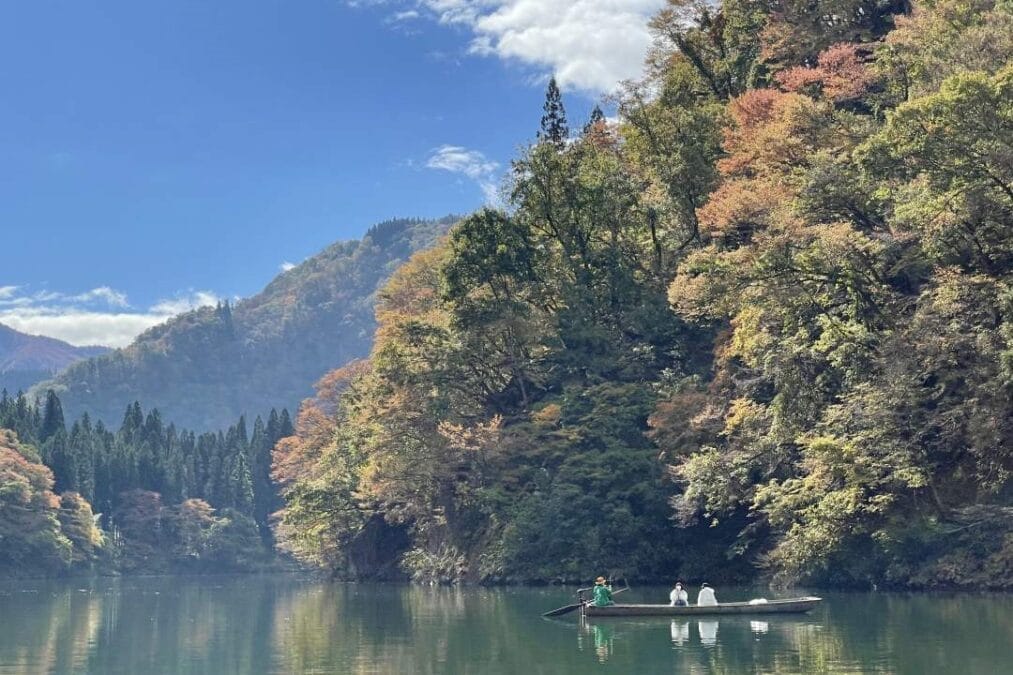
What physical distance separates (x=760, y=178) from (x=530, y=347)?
626 inches

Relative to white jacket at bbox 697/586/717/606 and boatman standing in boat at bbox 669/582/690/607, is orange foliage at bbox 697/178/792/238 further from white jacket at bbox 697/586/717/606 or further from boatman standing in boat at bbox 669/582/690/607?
boatman standing in boat at bbox 669/582/690/607

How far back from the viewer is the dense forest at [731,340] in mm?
31250

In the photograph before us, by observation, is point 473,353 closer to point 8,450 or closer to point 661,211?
point 661,211

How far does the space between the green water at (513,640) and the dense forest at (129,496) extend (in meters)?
50.0

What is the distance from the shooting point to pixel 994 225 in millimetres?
30391

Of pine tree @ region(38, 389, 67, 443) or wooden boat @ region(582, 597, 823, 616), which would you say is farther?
pine tree @ region(38, 389, 67, 443)

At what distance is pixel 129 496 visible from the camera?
372ft

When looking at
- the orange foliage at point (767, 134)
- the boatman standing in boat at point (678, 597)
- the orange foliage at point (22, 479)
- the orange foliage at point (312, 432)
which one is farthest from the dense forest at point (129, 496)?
the boatman standing in boat at point (678, 597)

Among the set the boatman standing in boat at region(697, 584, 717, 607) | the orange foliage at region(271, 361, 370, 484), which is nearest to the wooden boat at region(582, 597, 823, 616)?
the boatman standing in boat at region(697, 584, 717, 607)

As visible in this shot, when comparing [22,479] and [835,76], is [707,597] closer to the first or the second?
[835,76]

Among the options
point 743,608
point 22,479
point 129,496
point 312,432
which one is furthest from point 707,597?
point 129,496

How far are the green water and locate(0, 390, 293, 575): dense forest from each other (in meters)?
50.0

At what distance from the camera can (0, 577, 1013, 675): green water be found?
21109mm

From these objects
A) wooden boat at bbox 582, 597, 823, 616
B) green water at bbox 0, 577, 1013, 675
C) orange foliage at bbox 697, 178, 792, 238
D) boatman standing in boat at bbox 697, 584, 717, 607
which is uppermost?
orange foliage at bbox 697, 178, 792, 238
